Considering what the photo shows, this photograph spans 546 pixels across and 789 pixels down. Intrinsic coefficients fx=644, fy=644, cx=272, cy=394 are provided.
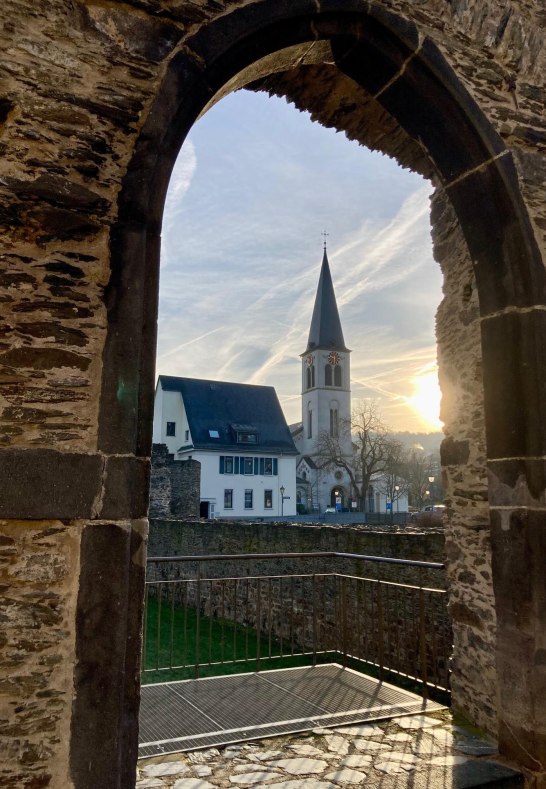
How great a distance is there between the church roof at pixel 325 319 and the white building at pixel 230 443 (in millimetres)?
14923

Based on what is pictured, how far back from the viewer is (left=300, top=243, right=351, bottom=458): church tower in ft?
178

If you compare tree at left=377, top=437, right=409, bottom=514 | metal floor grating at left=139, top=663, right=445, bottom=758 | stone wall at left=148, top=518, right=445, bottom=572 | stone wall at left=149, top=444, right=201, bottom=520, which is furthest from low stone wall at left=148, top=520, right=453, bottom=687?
tree at left=377, top=437, right=409, bottom=514

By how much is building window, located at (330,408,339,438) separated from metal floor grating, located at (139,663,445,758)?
4865cm

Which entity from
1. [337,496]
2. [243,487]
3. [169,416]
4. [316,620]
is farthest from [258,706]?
[337,496]

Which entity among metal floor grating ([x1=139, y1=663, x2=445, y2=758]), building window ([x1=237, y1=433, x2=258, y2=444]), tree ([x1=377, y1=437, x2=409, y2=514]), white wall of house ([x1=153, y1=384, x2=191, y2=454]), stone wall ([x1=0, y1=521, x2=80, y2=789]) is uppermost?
white wall of house ([x1=153, y1=384, x2=191, y2=454])

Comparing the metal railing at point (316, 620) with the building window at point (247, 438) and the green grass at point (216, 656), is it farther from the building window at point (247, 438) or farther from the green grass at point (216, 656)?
the building window at point (247, 438)

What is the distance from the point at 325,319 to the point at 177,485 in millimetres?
31644

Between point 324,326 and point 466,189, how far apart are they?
165 feet

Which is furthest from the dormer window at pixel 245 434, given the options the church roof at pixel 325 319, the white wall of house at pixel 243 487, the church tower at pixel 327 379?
the church roof at pixel 325 319

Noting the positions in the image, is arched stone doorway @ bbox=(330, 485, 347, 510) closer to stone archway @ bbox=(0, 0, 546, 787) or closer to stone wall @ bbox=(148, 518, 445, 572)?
stone wall @ bbox=(148, 518, 445, 572)

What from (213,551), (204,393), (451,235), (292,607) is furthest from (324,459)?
(451,235)

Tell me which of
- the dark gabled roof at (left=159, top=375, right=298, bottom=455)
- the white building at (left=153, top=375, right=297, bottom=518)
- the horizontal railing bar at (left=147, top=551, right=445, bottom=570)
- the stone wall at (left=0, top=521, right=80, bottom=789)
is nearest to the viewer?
the stone wall at (left=0, top=521, right=80, bottom=789)

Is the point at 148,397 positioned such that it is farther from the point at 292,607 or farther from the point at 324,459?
the point at 324,459

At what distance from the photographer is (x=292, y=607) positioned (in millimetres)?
10969
